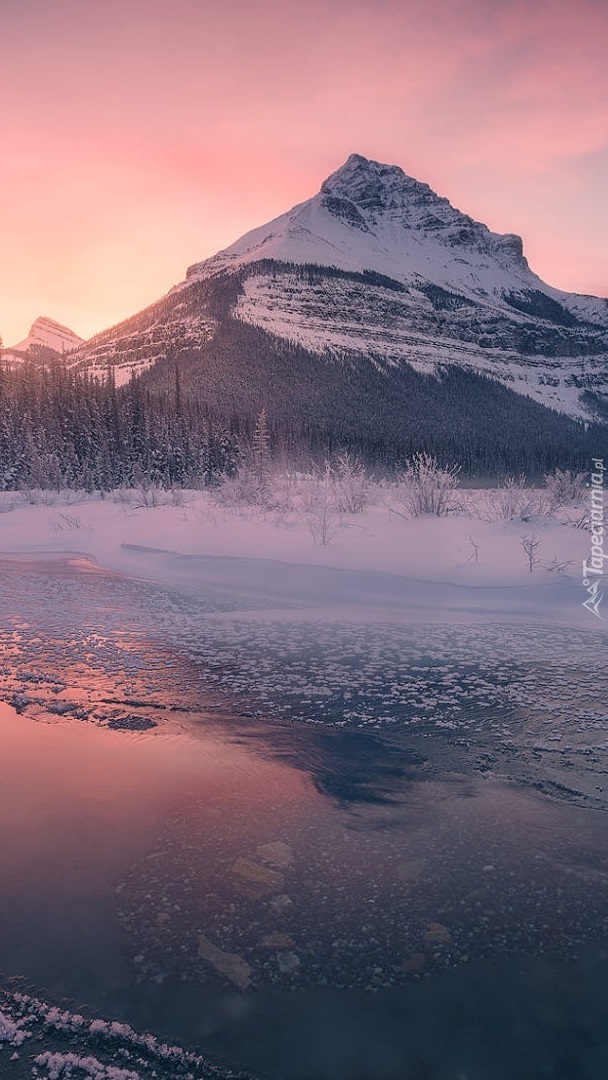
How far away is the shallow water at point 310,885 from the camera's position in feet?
7.86

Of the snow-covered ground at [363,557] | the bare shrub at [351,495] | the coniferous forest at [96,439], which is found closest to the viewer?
the snow-covered ground at [363,557]

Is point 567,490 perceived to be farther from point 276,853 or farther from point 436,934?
point 436,934

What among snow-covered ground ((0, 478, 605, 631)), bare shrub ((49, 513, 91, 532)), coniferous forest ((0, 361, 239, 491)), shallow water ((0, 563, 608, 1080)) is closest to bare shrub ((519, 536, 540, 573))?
snow-covered ground ((0, 478, 605, 631))

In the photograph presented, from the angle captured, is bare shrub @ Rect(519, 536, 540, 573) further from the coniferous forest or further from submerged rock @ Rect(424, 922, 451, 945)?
the coniferous forest

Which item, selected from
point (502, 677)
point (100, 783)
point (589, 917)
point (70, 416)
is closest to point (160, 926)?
point (100, 783)

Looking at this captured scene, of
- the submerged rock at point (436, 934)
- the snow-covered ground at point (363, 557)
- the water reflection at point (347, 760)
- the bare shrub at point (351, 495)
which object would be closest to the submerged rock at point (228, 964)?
the submerged rock at point (436, 934)

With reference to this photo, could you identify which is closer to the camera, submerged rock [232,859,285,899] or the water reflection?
submerged rock [232,859,285,899]

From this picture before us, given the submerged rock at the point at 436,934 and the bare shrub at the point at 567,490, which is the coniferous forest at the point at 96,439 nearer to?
the bare shrub at the point at 567,490

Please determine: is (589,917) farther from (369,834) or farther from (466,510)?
(466,510)

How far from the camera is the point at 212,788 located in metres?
4.15

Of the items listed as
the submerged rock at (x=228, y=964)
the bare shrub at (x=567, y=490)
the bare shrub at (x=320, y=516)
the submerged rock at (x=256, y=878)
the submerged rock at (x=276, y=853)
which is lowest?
the submerged rock at (x=228, y=964)

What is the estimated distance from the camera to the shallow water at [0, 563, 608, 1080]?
2395 millimetres

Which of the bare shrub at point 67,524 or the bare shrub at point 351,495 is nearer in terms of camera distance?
the bare shrub at point 351,495

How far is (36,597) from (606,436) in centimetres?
20679
